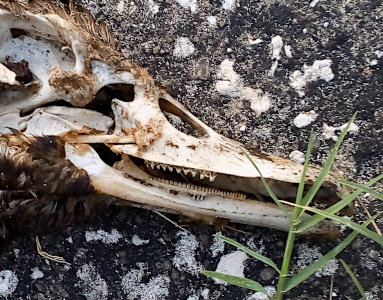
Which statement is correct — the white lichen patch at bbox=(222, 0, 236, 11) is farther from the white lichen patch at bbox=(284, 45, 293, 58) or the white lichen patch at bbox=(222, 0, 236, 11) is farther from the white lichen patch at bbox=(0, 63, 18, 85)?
the white lichen patch at bbox=(0, 63, 18, 85)

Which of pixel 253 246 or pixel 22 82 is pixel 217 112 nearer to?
pixel 253 246

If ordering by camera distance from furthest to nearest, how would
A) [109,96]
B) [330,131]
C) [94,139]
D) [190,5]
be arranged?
[190,5] → [330,131] → [109,96] → [94,139]

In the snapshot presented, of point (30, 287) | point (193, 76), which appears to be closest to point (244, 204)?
point (193, 76)

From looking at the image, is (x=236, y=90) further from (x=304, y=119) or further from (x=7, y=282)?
(x=7, y=282)

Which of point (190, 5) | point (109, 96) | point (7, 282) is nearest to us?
point (109, 96)

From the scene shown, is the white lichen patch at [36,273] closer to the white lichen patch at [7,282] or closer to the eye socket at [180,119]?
the white lichen patch at [7,282]

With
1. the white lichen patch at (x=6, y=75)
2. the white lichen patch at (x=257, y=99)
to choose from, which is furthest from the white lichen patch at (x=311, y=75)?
the white lichen patch at (x=6, y=75)

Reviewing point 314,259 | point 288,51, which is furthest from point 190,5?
point 314,259
